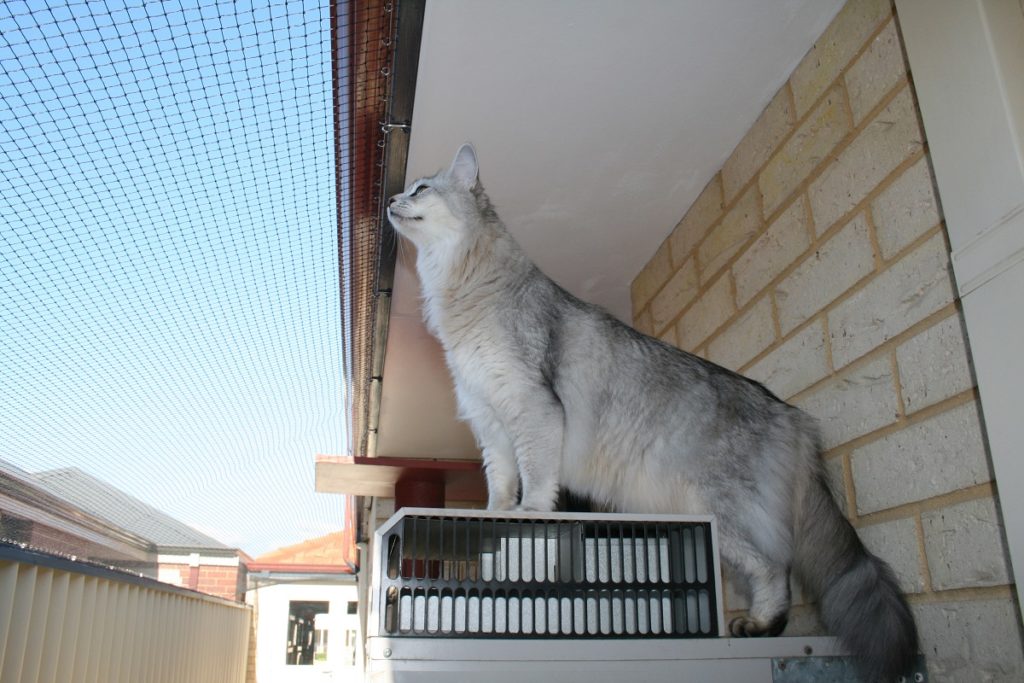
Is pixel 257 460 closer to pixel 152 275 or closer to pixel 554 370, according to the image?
pixel 152 275

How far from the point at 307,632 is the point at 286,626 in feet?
1.12

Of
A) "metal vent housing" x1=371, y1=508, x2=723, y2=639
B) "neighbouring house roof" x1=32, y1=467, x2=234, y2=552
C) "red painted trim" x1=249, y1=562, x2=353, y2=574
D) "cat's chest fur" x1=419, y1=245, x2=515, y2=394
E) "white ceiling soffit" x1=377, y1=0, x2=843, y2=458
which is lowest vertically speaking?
"metal vent housing" x1=371, y1=508, x2=723, y2=639

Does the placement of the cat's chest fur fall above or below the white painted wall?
above

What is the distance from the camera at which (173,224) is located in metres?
2.54

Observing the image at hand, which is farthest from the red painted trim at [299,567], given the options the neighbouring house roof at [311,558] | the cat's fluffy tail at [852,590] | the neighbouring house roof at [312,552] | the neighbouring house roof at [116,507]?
the cat's fluffy tail at [852,590]

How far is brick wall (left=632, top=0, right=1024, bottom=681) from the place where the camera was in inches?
60.9

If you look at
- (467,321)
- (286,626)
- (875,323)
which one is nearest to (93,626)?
(467,321)

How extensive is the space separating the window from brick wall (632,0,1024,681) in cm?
945

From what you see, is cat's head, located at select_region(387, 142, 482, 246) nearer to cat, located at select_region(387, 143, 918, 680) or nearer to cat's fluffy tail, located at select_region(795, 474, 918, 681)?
cat, located at select_region(387, 143, 918, 680)

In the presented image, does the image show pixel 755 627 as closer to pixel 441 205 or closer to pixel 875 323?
pixel 875 323

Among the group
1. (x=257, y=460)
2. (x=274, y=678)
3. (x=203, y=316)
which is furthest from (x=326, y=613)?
(x=203, y=316)

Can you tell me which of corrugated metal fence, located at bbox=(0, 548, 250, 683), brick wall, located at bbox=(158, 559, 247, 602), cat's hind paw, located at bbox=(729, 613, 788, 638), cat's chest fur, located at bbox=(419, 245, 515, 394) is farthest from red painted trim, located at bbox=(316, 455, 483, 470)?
cat's hind paw, located at bbox=(729, 613, 788, 638)

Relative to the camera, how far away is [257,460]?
16.5 ft

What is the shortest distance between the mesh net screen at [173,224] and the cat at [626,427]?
449 mm
